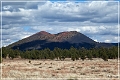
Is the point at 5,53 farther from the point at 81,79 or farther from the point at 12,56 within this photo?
the point at 81,79

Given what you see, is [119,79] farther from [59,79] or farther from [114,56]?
[114,56]

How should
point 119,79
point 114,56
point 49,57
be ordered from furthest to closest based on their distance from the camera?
point 49,57 < point 114,56 < point 119,79

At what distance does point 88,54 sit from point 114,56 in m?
11.7

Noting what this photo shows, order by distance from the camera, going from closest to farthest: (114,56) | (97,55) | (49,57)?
(114,56) < (97,55) < (49,57)

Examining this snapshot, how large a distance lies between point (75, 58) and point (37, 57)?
22392mm

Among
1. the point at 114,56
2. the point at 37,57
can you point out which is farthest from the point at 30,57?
the point at 114,56

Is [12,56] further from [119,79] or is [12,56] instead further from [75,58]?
[119,79]

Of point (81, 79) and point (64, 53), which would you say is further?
→ point (64, 53)

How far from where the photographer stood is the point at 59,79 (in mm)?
28641

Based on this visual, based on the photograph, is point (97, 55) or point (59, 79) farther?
point (97, 55)

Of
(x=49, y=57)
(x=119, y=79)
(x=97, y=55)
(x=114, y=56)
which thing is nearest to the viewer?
(x=119, y=79)

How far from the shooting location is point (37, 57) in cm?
12938

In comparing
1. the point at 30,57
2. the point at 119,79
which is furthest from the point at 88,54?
the point at 119,79

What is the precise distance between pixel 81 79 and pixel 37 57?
333ft
